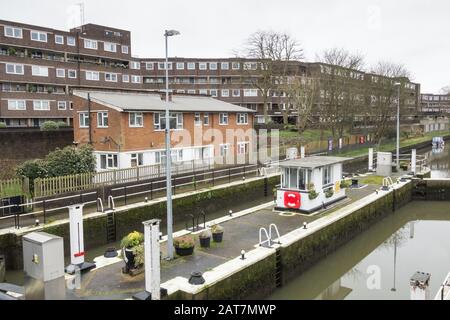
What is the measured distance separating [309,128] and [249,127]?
21355 mm

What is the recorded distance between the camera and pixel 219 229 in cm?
1573

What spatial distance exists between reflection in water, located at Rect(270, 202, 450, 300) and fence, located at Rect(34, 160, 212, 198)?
12656 mm

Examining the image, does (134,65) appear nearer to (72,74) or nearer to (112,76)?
(112,76)

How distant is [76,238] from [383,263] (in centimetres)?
1270

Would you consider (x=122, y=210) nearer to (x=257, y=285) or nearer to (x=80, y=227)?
(x=80, y=227)

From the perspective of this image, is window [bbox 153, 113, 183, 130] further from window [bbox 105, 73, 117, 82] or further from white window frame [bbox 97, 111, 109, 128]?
window [bbox 105, 73, 117, 82]

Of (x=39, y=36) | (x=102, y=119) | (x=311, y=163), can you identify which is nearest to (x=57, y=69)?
(x=39, y=36)

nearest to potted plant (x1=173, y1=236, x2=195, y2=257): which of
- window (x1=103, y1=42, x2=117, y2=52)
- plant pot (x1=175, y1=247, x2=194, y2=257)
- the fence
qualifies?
plant pot (x1=175, y1=247, x2=194, y2=257)

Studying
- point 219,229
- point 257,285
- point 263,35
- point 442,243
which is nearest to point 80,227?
point 219,229

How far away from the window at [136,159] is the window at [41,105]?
23.3 meters

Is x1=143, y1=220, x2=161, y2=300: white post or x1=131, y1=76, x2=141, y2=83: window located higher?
x1=131, y1=76, x2=141, y2=83: window

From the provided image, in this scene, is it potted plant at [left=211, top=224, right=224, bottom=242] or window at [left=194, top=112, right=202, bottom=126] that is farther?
window at [left=194, top=112, right=202, bottom=126]

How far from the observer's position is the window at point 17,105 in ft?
147

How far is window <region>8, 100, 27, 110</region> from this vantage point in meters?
44.8
